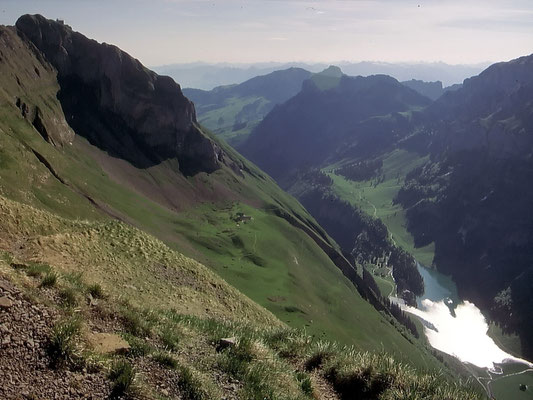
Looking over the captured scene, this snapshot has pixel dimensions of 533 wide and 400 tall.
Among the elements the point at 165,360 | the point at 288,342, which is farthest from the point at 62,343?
the point at 288,342

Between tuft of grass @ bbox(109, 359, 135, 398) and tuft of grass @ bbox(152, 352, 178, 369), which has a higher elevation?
tuft of grass @ bbox(109, 359, 135, 398)

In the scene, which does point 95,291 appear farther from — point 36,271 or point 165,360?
point 165,360

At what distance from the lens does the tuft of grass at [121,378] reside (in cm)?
1188

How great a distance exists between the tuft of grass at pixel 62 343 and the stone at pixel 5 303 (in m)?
1.60

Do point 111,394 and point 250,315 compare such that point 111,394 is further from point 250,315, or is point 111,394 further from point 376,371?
point 250,315

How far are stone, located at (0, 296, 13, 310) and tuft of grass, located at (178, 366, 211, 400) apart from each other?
5.90 m

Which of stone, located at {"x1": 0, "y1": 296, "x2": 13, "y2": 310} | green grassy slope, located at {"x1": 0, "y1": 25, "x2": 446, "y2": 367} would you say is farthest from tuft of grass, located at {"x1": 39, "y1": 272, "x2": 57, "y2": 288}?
green grassy slope, located at {"x1": 0, "y1": 25, "x2": 446, "y2": 367}

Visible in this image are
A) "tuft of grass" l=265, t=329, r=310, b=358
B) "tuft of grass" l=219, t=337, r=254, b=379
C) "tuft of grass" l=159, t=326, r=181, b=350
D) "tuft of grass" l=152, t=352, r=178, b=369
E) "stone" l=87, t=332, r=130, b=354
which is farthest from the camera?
"tuft of grass" l=265, t=329, r=310, b=358

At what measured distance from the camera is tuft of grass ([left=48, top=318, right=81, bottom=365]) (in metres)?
12.5

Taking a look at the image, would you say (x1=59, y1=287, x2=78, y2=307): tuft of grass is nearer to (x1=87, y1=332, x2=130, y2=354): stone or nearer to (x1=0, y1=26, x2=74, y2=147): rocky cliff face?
A: (x1=87, y1=332, x2=130, y2=354): stone

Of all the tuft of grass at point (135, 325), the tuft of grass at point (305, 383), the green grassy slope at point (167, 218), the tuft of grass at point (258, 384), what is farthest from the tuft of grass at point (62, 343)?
the green grassy slope at point (167, 218)

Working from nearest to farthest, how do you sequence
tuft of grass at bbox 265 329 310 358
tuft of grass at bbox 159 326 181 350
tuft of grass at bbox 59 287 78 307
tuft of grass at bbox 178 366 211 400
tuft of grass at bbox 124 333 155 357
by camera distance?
tuft of grass at bbox 178 366 211 400
tuft of grass at bbox 124 333 155 357
tuft of grass at bbox 59 287 78 307
tuft of grass at bbox 159 326 181 350
tuft of grass at bbox 265 329 310 358

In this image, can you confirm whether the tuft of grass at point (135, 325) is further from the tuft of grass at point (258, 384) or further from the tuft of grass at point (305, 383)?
the tuft of grass at point (305, 383)

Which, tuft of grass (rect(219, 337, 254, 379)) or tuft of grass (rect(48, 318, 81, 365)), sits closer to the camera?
tuft of grass (rect(48, 318, 81, 365))
